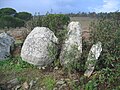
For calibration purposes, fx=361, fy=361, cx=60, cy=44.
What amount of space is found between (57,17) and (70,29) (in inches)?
49.3

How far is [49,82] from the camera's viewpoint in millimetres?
7609

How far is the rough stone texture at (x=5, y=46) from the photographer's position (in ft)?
29.5

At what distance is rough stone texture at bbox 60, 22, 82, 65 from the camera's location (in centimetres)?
789

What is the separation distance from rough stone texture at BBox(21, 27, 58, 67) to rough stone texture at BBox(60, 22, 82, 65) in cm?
28

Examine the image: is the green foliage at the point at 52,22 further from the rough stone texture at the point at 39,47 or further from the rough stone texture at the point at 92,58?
the rough stone texture at the point at 92,58

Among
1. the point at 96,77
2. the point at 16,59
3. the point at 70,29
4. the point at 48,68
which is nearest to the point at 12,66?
the point at 16,59

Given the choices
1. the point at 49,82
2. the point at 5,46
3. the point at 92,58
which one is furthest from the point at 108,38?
the point at 5,46

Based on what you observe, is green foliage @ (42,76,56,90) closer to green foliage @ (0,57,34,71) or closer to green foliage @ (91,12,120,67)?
green foliage @ (0,57,34,71)

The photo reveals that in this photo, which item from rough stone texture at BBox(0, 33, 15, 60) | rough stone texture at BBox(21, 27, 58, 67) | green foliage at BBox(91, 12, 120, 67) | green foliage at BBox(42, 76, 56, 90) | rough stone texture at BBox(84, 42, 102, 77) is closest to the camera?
green foliage at BBox(42, 76, 56, 90)

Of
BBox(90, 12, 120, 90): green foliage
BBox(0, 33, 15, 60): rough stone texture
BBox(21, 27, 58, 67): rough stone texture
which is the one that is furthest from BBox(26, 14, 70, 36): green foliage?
BBox(90, 12, 120, 90): green foliage

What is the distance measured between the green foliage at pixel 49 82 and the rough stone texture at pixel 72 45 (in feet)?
1.76

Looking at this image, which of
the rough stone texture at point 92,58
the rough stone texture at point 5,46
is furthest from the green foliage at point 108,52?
the rough stone texture at point 5,46

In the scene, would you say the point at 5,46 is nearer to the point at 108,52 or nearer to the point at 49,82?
the point at 49,82

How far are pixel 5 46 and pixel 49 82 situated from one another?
2.16 meters
